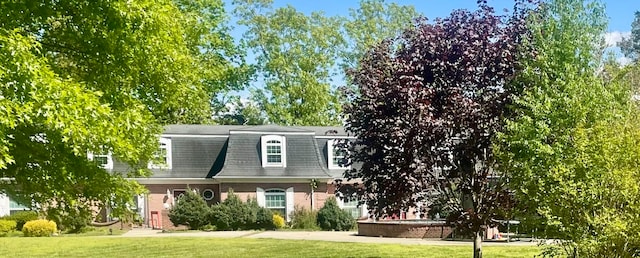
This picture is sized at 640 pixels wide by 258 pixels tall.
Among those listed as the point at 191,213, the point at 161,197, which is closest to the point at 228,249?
the point at 191,213

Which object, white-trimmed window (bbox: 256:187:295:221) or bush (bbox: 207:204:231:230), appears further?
white-trimmed window (bbox: 256:187:295:221)

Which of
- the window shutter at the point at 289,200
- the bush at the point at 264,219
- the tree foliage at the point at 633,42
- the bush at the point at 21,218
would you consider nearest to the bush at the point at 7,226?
the bush at the point at 21,218

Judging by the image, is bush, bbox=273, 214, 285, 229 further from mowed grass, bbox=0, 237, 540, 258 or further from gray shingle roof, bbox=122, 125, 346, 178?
mowed grass, bbox=0, 237, 540, 258

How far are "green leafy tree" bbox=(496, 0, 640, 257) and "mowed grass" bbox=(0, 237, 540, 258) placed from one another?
642 cm

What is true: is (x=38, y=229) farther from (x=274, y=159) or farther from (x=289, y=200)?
(x=289, y=200)

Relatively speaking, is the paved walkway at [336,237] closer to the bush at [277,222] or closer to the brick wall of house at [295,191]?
the bush at [277,222]

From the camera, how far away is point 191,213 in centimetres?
2869

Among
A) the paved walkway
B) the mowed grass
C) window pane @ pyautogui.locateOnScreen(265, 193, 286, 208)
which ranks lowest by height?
the paved walkway

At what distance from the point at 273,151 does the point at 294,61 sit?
47.8 feet

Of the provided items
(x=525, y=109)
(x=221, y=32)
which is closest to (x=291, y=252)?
(x=525, y=109)

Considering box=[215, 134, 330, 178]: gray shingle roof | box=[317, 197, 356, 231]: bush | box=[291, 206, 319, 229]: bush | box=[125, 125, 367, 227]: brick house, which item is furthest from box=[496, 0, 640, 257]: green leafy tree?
box=[215, 134, 330, 178]: gray shingle roof

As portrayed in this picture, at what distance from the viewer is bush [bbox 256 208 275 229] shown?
29.2 m

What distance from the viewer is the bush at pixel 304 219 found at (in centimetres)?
2949

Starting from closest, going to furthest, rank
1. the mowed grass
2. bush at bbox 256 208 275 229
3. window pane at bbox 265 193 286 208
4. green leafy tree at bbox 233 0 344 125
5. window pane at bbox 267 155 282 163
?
the mowed grass → bush at bbox 256 208 275 229 → window pane at bbox 265 193 286 208 → window pane at bbox 267 155 282 163 → green leafy tree at bbox 233 0 344 125
